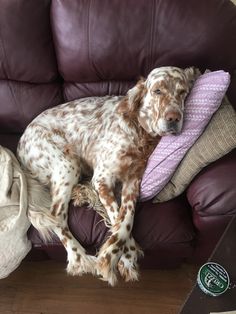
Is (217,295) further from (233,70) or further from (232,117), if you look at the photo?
(233,70)

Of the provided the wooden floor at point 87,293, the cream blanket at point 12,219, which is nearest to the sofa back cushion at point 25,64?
the cream blanket at point 12,219

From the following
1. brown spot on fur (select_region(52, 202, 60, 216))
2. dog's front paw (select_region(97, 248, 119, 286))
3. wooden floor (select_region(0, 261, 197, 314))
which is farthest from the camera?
wooden floor (select_region(0, 261, 197, 314))

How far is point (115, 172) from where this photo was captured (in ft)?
5.98

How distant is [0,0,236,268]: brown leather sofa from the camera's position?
1.63 metres

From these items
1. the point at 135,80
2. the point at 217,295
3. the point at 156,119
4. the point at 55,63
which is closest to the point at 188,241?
the point at 217,295

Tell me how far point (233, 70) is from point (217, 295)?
1264 millimetres

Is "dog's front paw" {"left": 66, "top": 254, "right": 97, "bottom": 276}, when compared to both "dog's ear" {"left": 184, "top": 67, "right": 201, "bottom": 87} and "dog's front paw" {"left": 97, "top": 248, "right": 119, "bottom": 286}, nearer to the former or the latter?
"dog's front paw" {"left": 97, "top": 248, "right": 119, "bottom": 286}

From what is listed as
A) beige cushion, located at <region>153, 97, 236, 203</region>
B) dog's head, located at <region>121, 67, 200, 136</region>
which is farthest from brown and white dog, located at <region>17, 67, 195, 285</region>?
beige cushion, located at <region>153, 97, 236, 203</region>

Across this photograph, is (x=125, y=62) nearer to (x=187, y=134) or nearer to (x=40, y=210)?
(x=187, y=134)

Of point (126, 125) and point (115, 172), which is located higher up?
point (126, 125)

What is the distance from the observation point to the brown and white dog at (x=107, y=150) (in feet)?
5.40

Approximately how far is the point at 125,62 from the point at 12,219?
3.36 ft

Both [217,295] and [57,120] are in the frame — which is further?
→ [57,120]

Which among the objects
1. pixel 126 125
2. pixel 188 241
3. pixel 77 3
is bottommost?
pixel 188 241
